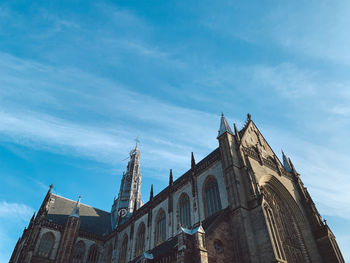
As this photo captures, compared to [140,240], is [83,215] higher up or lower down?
higher up

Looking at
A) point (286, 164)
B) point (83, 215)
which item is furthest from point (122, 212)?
point (286, 164)

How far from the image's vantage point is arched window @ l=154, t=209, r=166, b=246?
1122 inches

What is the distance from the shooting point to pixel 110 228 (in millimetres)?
46469

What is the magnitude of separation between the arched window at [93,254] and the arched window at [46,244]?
18.4ft

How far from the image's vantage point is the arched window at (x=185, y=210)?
26295 mm

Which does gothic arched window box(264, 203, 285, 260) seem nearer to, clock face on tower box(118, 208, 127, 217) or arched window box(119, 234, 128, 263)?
arched window box(119, 234, 128, 263)

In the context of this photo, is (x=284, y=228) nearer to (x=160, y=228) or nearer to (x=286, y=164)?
(x=286, y=164)

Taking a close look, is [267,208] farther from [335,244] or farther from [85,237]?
[85,237]

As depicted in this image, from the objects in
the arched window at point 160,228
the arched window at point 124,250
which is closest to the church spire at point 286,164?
the arched window at point 160,228

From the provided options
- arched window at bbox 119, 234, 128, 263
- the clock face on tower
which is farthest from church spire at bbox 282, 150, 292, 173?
the clock face on tower

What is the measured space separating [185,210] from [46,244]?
71.0 ft

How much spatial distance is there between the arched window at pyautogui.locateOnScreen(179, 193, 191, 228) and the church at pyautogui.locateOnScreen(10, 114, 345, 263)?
0.10m

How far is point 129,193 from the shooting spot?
5275 cm

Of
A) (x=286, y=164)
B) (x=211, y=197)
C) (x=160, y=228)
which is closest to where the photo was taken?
(x=211, y=197)
